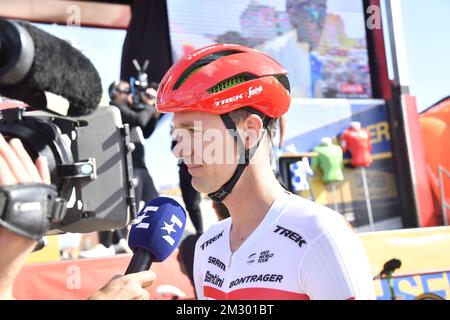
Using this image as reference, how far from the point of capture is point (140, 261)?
1.64 m

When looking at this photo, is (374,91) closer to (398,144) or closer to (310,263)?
(398,144)

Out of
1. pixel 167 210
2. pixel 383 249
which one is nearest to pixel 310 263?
pixel 167 210

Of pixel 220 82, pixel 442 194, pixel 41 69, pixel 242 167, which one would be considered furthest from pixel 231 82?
pixel 442 194

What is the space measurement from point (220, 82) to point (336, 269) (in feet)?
2.46

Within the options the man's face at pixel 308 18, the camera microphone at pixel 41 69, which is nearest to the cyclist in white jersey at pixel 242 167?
the camera microphone at pixel 41 69

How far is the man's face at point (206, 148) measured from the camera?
1885mm

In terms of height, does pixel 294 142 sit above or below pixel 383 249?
above

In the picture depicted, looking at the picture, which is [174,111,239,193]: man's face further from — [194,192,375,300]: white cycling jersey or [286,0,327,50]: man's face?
[286,0,327,50]: man's face

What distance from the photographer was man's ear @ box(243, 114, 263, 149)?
6.34 feet

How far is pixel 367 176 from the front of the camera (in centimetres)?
896

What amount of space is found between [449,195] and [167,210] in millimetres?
7924

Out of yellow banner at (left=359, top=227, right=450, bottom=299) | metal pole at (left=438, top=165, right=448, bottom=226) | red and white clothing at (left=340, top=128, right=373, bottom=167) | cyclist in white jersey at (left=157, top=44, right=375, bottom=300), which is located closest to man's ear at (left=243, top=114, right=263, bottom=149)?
cyclist in white jersey at (left=157, top=44, right=375, bottom=300)

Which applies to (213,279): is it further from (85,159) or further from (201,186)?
(85,159)
